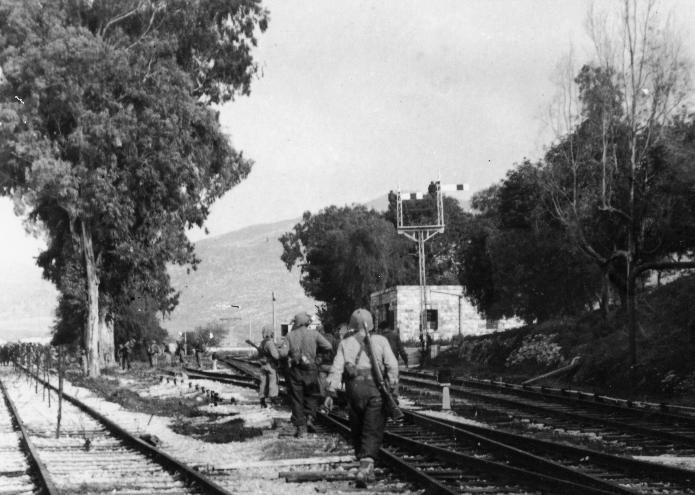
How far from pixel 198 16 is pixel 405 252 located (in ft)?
188

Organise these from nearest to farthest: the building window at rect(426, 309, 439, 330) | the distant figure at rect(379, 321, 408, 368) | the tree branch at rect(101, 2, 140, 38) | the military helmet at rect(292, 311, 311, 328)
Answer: the military helmet at rect(292, 311, 311, 328) → the distant figure at rect(379, 321, 408, 368) → the tree branch at rect(101, 2, 140, 38) → the building window at rect(426, 309, 439, 330)

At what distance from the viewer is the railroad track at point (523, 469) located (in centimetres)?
1081

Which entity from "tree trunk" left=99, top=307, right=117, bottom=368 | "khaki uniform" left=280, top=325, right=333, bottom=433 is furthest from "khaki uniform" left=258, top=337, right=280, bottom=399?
"tree trunk" left=99, top=307, right=117, bottom=368

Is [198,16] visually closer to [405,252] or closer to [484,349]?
[484,349]

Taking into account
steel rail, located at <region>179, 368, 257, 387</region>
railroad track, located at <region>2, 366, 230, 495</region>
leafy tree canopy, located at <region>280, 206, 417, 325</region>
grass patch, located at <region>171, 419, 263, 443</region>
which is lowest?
railroad track, located at <region>2, 366, 230, 495</region>

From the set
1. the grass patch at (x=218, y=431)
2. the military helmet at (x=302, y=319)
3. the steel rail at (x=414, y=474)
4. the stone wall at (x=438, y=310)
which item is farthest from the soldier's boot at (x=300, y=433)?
the stone wall at (x=438, y=310)

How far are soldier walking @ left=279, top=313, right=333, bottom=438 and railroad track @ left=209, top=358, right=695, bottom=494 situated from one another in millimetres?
1804

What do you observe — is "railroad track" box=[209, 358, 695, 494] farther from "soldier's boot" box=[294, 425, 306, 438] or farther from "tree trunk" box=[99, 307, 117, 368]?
"tree trunk" box=[99, 307, 117, 368]

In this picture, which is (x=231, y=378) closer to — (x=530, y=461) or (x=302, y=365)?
(x=302, y=365)

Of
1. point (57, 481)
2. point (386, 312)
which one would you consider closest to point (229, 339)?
point (386, 312)

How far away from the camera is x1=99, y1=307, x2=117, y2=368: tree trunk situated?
158 feet

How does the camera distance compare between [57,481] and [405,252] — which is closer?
[57,481]

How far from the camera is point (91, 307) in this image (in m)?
46.2

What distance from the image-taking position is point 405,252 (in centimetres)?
10100
